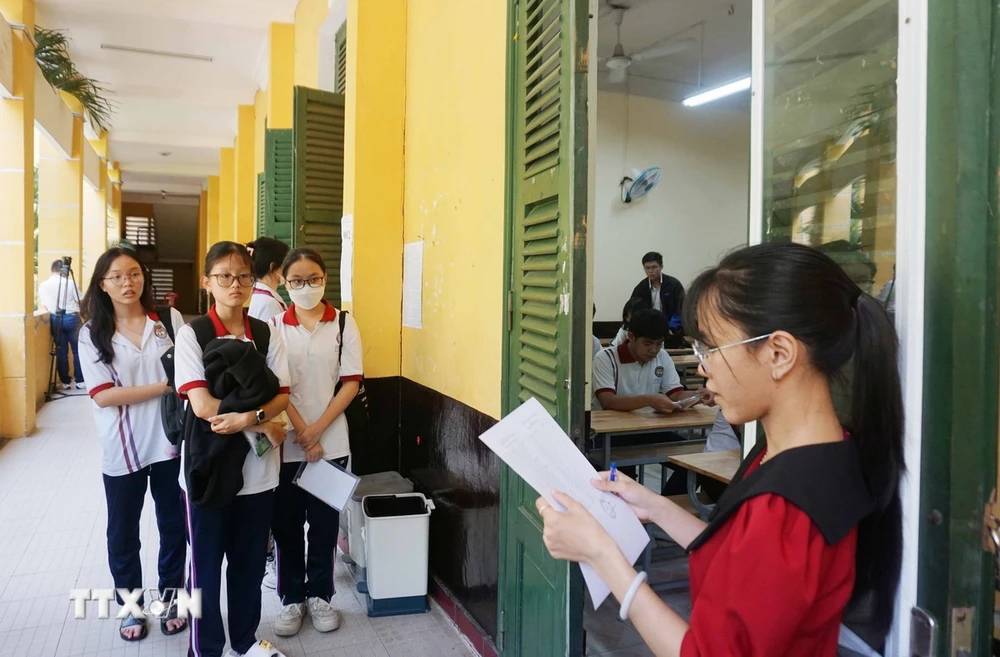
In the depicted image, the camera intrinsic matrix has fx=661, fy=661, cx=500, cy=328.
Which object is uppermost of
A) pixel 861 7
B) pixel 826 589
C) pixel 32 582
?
pixel 861 7

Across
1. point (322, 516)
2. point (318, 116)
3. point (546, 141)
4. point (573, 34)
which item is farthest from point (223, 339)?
point (318, 116)

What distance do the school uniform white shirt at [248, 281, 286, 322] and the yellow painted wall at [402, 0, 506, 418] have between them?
62 centimetres

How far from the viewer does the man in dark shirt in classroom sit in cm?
660

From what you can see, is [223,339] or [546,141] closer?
[546,141]

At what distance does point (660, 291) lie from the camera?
6680mm

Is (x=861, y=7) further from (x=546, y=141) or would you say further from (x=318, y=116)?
(x=318, y=116)

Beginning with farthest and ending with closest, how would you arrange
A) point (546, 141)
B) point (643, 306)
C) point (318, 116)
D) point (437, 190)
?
point (643, 306)
point (318, 116)
point (437, 190)
point (546, 141)

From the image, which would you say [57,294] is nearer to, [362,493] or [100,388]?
[100,388]

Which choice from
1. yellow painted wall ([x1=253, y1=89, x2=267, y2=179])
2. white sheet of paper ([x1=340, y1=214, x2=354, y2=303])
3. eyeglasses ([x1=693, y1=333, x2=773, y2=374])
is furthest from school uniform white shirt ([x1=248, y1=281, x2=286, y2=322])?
yellow painted wall ([x1=253, y1=89, x2=267, y2=179])

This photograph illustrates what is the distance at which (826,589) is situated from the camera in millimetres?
799

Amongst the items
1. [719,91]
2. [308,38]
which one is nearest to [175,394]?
[308,38]

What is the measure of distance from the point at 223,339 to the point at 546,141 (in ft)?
3.76

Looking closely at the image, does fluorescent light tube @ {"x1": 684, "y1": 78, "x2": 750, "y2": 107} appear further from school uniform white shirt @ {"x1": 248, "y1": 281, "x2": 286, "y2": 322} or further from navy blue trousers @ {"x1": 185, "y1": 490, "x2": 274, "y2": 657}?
navy blue trousers @ {"x1": 185, "y1": 490, "x2": 274, "y2": 657}

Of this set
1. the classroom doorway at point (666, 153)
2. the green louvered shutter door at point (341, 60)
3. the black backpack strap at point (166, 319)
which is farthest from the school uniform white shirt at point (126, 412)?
the classroom doorway at point (666, 153)
